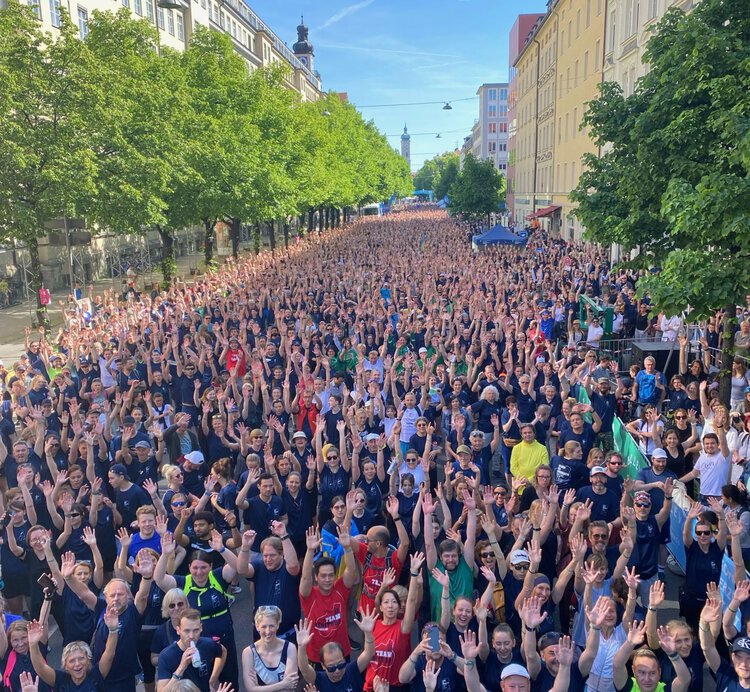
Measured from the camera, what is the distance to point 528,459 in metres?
7.36

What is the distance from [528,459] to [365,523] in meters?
2.10

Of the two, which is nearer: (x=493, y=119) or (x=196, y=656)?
(x=196, y=656)

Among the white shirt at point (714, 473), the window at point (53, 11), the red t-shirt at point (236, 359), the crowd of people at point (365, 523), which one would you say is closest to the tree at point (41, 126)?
the crowd of people at point (365, 523)

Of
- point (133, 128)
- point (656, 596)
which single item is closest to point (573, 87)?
point (133, 128)

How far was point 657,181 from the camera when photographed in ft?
32.3

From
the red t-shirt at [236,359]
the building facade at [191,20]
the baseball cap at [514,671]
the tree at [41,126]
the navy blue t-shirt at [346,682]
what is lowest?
the navy blue t-shirt at [346,682]

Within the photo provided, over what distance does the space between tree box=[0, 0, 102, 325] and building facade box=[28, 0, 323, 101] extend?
1.52 meters

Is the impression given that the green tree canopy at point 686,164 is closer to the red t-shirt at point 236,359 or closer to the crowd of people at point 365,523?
the crowd of people at point 365,523

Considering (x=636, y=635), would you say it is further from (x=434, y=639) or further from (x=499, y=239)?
(x=499, y=239)

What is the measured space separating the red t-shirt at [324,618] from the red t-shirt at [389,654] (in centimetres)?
49

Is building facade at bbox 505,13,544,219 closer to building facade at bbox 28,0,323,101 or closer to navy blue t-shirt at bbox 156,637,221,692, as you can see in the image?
building facade at bbox 28,0,323,101

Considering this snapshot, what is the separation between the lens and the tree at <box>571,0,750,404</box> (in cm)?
795

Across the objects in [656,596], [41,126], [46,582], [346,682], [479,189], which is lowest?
[346,682]

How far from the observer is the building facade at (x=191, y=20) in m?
29.8
